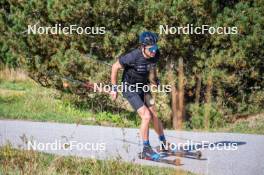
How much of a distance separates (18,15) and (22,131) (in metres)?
4.71

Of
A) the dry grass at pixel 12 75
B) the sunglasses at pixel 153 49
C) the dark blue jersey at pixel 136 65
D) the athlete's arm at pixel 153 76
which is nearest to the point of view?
the sunglasses at pixel 153 49

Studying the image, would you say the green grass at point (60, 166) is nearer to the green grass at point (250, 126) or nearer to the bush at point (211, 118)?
the green grass at point (250, 126)

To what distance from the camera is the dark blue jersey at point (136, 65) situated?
29.4 ft

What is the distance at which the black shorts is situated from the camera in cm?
898

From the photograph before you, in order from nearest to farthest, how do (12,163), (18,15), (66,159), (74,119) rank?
(12,163) → (66,159) → (74,119) → (18,15)

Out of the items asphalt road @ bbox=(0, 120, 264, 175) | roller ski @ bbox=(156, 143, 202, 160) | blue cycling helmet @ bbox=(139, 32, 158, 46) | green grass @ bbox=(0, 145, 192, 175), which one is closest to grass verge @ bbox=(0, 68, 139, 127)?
asphalt road @ bbox=(0, 120, 264, 175)

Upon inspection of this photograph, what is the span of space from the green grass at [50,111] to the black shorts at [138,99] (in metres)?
4.50

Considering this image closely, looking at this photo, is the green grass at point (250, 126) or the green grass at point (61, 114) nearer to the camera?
the green grass at point (250, 126)

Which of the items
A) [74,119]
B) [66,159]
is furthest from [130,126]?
[66,159]

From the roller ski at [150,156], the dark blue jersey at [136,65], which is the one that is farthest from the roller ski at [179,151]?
the dark blue jersey at [136,65]

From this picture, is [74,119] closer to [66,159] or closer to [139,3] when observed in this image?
[139,3]

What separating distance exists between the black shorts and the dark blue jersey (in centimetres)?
18

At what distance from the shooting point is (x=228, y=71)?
1464 centimetres

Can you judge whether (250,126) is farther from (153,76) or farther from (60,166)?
(60,166)
